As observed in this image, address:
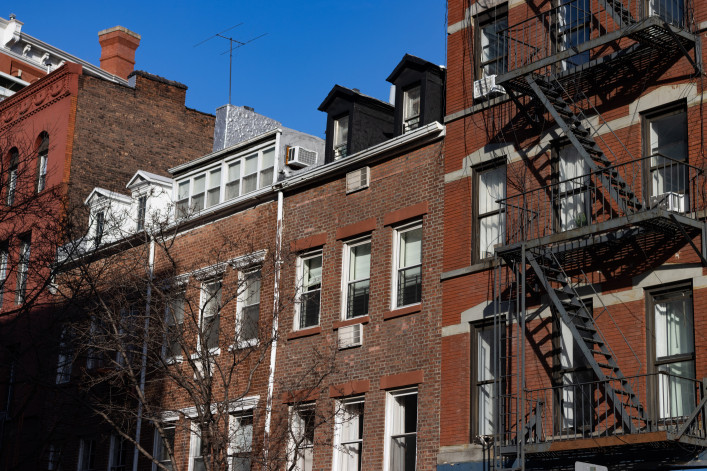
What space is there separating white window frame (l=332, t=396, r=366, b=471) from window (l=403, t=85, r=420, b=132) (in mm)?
6016

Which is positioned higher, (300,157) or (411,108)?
(411,108)

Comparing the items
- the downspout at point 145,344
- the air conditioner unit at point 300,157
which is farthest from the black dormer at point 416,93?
the downspout at point 145,344

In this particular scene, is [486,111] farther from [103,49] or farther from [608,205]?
[103,49]

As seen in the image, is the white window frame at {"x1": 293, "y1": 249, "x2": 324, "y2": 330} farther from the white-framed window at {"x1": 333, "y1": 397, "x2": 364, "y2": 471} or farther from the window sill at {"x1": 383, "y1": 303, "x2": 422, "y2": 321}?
the window sill at {"x1": 383, "y1": 303, "x2": 422, "y2": 321}

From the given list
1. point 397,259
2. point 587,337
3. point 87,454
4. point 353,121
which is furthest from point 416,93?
point 87,454

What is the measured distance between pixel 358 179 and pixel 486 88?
3.86 m

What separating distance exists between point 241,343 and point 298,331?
5.00 ft

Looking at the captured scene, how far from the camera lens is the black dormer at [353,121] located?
26203 mm

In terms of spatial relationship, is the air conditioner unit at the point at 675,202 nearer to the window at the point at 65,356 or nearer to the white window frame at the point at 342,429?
the white window frame at the point at 342,429

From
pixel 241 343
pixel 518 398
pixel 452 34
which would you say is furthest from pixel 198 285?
pixel 518 398

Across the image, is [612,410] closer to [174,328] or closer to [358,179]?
[358,179]

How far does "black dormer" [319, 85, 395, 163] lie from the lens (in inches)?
1032

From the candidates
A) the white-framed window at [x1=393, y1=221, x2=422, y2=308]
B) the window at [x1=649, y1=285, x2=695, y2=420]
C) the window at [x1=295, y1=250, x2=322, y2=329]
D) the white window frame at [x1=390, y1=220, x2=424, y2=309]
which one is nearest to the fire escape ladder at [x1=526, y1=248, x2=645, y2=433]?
the window at [x1=649, y1=285, x2=695, y2=420]

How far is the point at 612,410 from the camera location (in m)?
17.8
